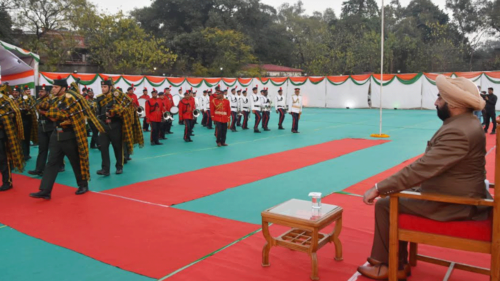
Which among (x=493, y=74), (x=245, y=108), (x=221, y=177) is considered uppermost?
(x=493, y=74)

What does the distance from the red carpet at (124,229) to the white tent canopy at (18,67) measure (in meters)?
6.21

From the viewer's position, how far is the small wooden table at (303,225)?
11.2ft

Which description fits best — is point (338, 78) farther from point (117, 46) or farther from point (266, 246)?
point (266, 246)

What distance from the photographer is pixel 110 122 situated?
799cm

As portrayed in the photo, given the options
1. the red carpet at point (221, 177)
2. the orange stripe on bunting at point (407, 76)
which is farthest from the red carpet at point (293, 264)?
the orange stripe on bunting at point (407, 76)

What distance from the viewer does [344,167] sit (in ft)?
27.8

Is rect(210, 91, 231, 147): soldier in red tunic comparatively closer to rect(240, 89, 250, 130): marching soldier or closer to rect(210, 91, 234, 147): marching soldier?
rect(210, 91, 234, 147): marching soldier

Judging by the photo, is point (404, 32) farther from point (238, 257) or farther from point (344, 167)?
point (238, 257)

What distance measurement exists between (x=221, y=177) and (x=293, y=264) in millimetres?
4001

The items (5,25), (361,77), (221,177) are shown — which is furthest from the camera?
(5,25)

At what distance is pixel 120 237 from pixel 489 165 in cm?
727

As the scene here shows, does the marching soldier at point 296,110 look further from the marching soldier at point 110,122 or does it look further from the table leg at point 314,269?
the table leg at point 314,269

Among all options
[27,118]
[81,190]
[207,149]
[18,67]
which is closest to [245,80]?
[207,149]

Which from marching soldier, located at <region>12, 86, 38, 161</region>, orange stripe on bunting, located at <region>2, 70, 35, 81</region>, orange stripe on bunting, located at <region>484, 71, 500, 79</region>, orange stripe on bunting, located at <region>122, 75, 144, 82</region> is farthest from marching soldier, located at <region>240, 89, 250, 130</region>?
orange stripe on bunting, located at <region>484, 71, 500, 79</region>
